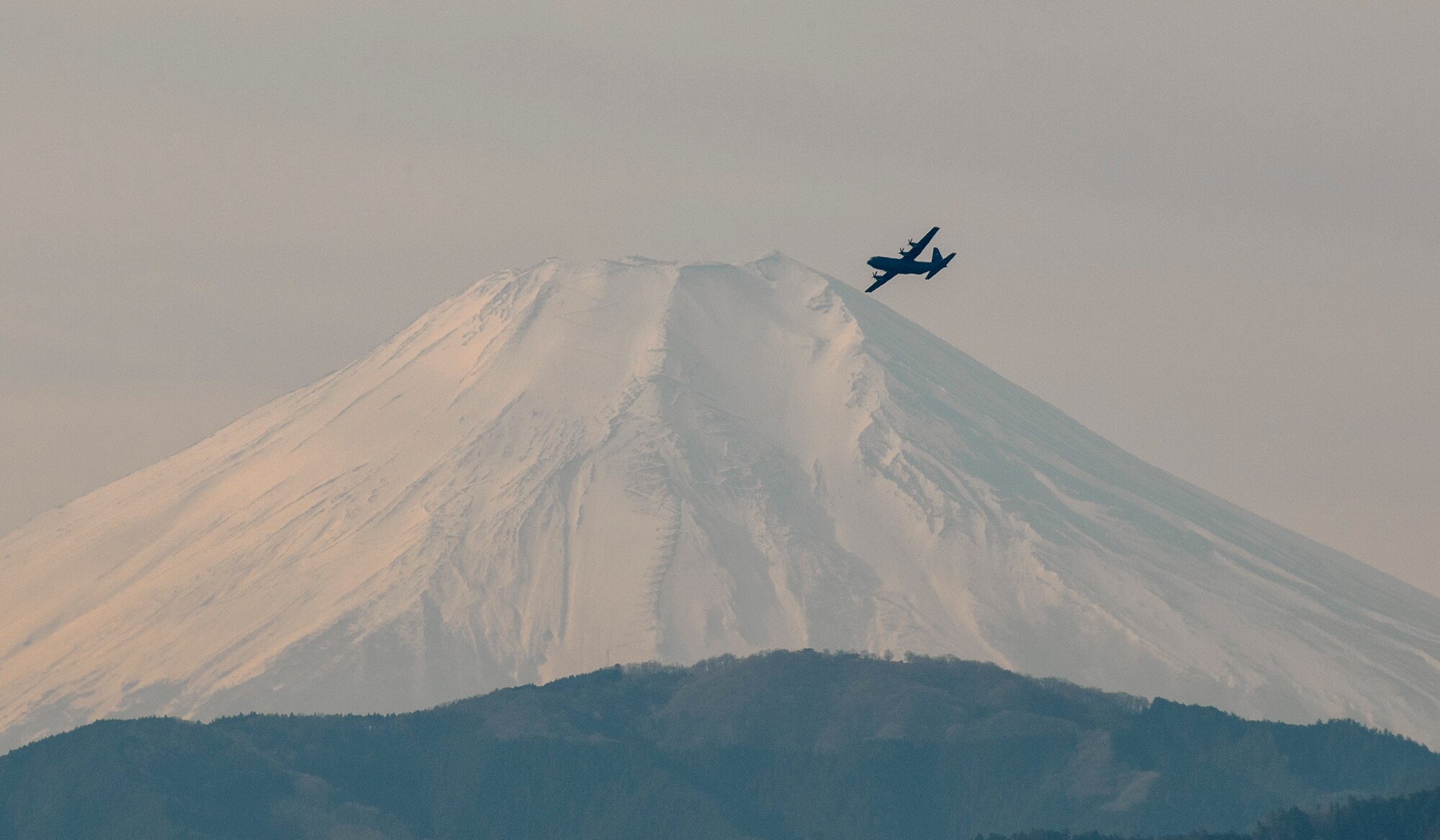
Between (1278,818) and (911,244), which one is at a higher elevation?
(911,244)

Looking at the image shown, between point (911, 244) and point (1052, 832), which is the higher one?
point (911, 244)

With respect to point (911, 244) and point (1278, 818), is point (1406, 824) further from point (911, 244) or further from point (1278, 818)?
point (911, 244)

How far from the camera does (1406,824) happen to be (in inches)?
7475

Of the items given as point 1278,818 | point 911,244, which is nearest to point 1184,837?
point 1278,818

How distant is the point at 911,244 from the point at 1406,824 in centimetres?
9620

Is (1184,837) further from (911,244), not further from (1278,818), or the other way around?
(911,244)

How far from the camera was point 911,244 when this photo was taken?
377 feet

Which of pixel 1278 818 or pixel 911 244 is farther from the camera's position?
pixel 1278 818

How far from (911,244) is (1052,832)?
306 ft

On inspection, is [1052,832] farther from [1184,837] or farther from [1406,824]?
[1406,824]

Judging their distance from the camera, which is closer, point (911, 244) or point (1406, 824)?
point (911, 244)

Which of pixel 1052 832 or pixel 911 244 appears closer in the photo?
pixel 911 244

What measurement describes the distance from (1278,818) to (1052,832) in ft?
61.7

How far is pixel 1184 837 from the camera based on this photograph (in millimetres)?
195500
